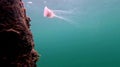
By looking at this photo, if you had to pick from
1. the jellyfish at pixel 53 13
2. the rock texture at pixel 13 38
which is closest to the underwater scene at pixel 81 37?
the jellyfish at pixel 53 13

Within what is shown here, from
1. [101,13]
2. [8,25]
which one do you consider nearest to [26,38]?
[8,25]

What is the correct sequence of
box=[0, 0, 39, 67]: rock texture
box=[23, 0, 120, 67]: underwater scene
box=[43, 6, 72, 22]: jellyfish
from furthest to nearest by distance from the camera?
box=[23, 0, 120, 67]: underwater scene, box=[43, 6, 72, 22]: jellyfish, box=[0, 0, 39, 67]: rock texture

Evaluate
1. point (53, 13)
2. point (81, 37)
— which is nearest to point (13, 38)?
point (53, 13)

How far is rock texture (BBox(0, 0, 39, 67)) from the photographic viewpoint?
2.78 m

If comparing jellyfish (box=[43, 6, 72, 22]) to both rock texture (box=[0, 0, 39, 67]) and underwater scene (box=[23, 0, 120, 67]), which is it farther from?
rock texture (box=[0, 0, 39, 67])

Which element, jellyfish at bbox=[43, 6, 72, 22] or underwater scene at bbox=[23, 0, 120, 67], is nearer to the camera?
jellyfish at bbox=[43, 6, 72, 22]

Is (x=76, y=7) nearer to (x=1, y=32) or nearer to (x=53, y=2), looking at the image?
(x=53, y=2)

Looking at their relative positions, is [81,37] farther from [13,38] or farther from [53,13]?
[13,38]

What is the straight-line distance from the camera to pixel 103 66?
43656 mm

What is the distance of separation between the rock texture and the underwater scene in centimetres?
2347

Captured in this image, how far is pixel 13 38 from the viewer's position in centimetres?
281

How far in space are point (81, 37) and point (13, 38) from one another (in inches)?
1575

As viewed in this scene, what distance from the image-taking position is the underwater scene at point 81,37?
29688mm

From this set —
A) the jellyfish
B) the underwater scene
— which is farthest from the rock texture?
the underwater scene
